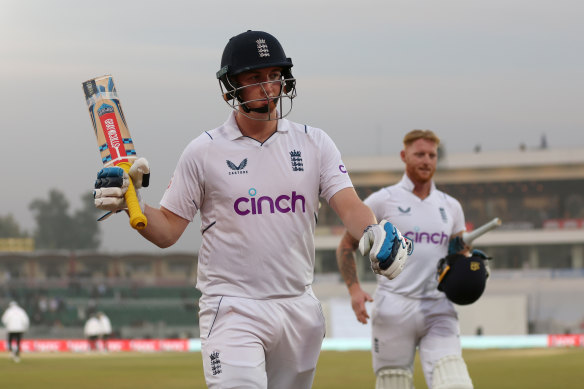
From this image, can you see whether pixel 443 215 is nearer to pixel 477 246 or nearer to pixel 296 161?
pixel 296 161

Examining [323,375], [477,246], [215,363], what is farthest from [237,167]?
[477,246]

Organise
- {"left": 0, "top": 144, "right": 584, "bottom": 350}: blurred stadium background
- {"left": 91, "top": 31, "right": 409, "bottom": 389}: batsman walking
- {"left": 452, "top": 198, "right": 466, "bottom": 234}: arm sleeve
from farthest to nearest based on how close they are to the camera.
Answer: {"left": 0, "top": 144, "right": 584, "bottom": 350}: blurred stadium background < {"left": 452, "top": 198, "right": 466, "bottom": 234}: arm sleeve < {"left": 91, "top": 31, "right": 409, "bottom": 389}: batsman walking

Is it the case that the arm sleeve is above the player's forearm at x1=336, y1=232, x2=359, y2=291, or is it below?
above

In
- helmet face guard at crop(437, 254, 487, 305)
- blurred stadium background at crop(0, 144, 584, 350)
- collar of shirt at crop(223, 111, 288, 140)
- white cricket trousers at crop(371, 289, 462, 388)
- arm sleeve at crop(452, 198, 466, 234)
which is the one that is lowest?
blurred stadium background at crop(0, 144, 584, 350)

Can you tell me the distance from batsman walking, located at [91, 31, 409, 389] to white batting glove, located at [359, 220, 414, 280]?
0.54 m

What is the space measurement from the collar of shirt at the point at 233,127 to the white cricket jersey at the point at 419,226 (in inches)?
113

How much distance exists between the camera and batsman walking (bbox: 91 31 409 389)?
4773 mm

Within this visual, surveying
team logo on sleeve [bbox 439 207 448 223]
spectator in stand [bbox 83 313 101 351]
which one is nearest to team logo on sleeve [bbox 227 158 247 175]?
team logo on sleeve [bbox 439 207 448 223]

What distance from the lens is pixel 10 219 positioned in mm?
119750

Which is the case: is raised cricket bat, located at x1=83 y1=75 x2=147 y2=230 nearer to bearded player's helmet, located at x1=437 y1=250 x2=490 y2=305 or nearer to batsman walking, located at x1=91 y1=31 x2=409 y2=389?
batsman walking, located at x1=91 y1=31 x2=409 y2=389

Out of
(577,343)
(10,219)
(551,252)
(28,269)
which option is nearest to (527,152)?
(551,252)

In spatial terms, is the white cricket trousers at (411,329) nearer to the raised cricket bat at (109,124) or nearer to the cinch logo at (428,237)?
the cinch logo at (428,237)

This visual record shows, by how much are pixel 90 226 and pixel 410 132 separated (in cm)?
11744

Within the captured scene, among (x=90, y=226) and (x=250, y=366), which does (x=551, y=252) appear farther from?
(x=90, y=226)
